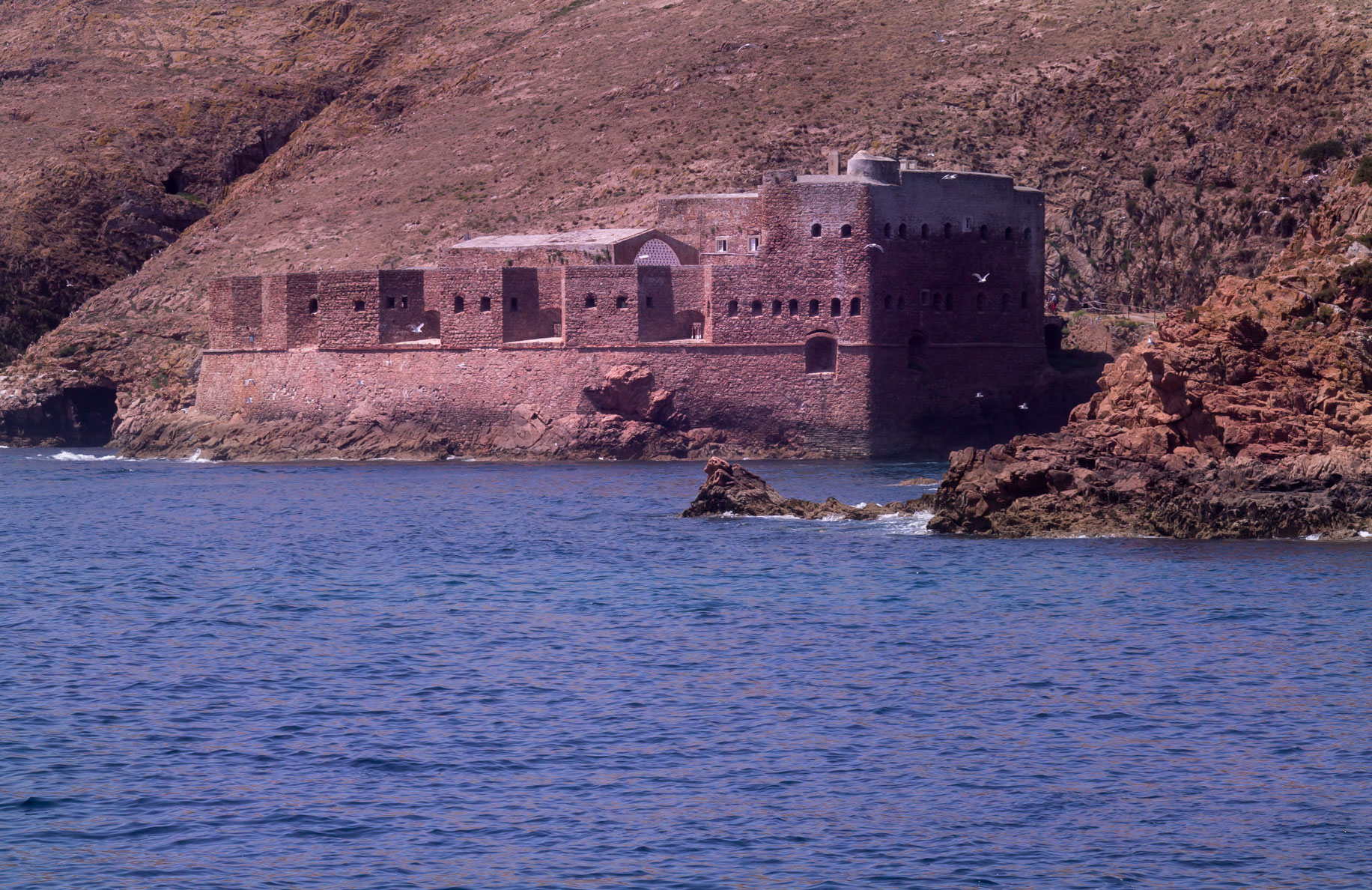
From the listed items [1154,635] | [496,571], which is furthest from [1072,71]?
[1154,635]

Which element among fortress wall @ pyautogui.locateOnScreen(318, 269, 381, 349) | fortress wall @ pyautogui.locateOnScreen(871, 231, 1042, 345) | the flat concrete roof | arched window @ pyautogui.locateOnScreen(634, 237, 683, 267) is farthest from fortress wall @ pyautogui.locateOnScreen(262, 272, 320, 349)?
fortress wall @ pyautogui.locateOnScreen(871, 231, 1042, 345)

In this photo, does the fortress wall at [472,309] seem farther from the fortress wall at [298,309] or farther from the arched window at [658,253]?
the fortress wall at [298,309]

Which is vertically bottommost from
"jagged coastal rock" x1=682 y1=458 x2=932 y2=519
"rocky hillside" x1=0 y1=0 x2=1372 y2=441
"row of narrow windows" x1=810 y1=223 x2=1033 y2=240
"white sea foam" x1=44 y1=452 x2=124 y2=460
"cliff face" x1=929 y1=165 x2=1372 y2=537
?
"white sea foam" x1=44 y1=452 x2=124 y2=460

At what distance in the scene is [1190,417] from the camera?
1315 inches

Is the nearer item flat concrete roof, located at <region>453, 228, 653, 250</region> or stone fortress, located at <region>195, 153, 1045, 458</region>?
stone fortress, located at <region>195, 153, 1045, 458</region>

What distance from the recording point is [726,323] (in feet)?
176

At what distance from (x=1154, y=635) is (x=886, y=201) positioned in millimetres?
30936

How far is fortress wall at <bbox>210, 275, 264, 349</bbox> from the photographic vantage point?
60.5 meters

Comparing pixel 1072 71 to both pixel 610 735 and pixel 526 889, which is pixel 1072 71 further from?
pixel 526 889

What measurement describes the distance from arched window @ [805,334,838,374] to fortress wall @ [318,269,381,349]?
44.6 feet

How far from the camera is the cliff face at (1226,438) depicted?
31.5 meters

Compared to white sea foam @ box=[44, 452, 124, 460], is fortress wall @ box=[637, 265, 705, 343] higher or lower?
higher

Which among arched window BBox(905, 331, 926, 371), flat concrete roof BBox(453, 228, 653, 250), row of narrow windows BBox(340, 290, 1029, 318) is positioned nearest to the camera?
row of narrow windows BBox(340, 290, 1029, 318)

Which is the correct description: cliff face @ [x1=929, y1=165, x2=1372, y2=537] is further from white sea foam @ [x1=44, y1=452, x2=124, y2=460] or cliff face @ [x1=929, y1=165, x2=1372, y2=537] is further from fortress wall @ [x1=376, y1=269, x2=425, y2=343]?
white sea foam @ [x1=44, y1=452, x2=124, y2=460]
